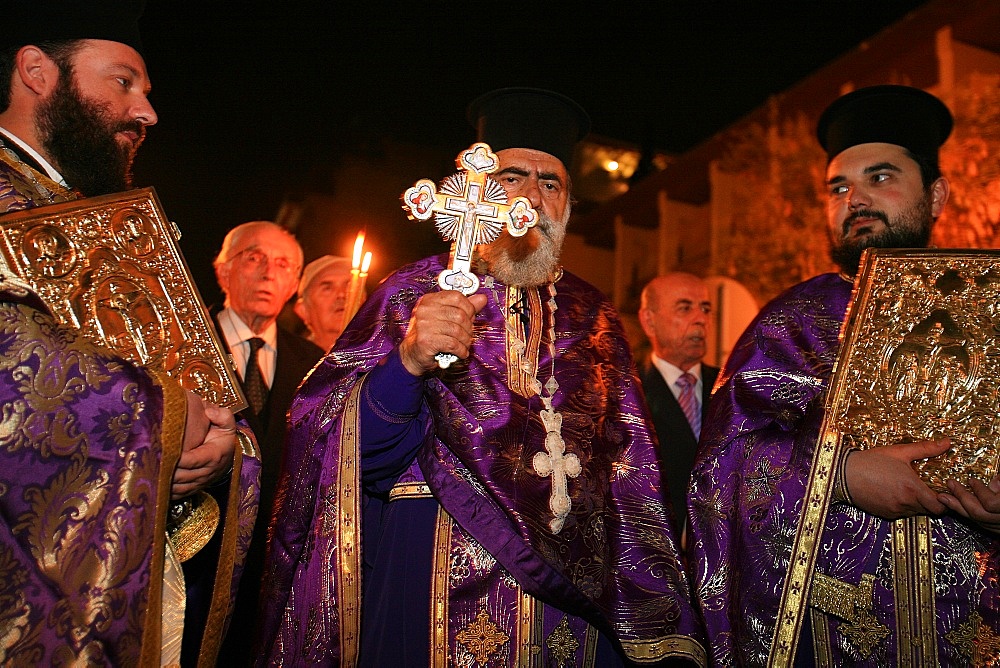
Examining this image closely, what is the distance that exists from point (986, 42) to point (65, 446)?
8.65m

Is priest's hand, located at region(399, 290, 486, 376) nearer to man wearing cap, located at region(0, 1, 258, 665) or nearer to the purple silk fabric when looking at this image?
man wearing cap, located at region(0, 1, 258, 665)

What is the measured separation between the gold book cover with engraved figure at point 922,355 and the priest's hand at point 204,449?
6.27 ft

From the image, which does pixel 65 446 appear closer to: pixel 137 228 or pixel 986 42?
pixel 137 228

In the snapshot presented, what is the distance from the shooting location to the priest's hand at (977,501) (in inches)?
109

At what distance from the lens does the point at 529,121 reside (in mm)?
3508

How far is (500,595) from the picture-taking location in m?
2.82

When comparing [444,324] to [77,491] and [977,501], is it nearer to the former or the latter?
[77,491]

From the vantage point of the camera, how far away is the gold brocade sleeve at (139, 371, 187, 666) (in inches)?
87.6

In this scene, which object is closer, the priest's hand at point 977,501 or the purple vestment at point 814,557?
the priest's hand at point 977,501

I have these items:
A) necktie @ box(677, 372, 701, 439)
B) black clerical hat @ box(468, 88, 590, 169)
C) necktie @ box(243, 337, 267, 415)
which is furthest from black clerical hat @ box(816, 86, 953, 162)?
necktie @ box(243, 337, 267, 415)

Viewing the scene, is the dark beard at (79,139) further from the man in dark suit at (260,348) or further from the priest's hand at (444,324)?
the man in dark suit at (260,348)

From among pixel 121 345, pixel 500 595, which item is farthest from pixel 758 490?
pixel 121 345

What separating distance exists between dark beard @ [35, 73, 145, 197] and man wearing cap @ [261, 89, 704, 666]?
2.91 feet

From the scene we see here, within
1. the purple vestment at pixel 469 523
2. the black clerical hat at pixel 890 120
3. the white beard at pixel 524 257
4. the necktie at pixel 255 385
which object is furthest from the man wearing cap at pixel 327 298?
the black clerical hat at pixel 890 120
